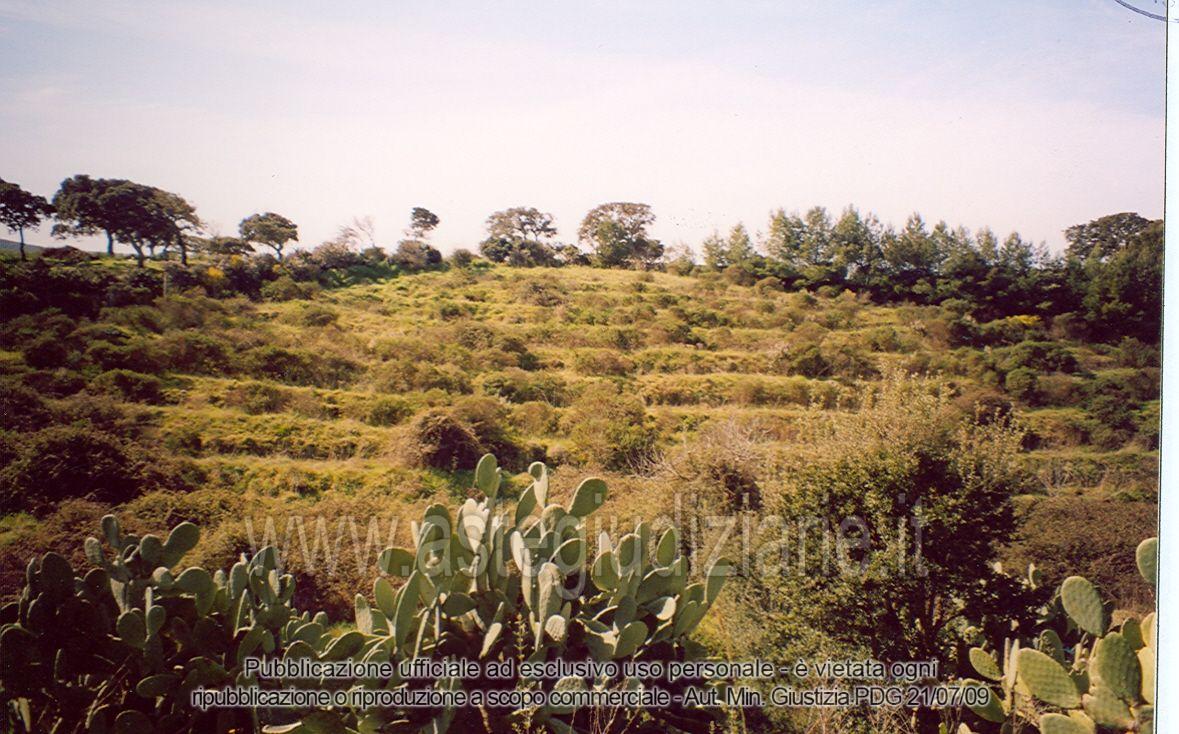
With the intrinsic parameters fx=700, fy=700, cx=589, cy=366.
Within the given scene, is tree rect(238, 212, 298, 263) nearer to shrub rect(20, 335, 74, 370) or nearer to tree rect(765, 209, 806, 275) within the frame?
shrub rect(20, 335, 74, 370)

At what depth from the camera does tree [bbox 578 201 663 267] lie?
5.63m

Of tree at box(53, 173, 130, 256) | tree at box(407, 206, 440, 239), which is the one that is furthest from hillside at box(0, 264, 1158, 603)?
tree at box(53, 173, 130, 256)

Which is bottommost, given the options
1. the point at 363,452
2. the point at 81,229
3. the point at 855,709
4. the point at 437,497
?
the point at 855,709

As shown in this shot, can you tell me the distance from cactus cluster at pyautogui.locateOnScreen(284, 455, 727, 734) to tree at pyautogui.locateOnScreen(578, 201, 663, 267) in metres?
2.68

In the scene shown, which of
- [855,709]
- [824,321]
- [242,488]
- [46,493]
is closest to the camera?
[855,709]

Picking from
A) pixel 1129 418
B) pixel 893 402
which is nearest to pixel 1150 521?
pixel 1129 418

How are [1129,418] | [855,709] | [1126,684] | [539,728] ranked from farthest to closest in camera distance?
[1129,418] → [855,709] → [539,728] → [1126,684]

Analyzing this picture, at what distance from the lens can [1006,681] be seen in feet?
11.0

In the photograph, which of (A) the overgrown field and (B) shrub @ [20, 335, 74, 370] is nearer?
(A) the overgrown field

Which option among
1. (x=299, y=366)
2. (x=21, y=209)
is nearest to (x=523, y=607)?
(x=299, y=366)

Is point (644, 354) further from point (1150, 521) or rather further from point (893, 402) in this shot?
point (1150, 521)

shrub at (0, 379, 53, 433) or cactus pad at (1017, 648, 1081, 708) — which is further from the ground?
shrub at (0, 379, 53, 433)

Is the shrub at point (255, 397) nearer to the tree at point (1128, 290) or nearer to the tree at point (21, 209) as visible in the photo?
the tree at point (21, 209)

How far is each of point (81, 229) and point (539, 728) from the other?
185 inches
